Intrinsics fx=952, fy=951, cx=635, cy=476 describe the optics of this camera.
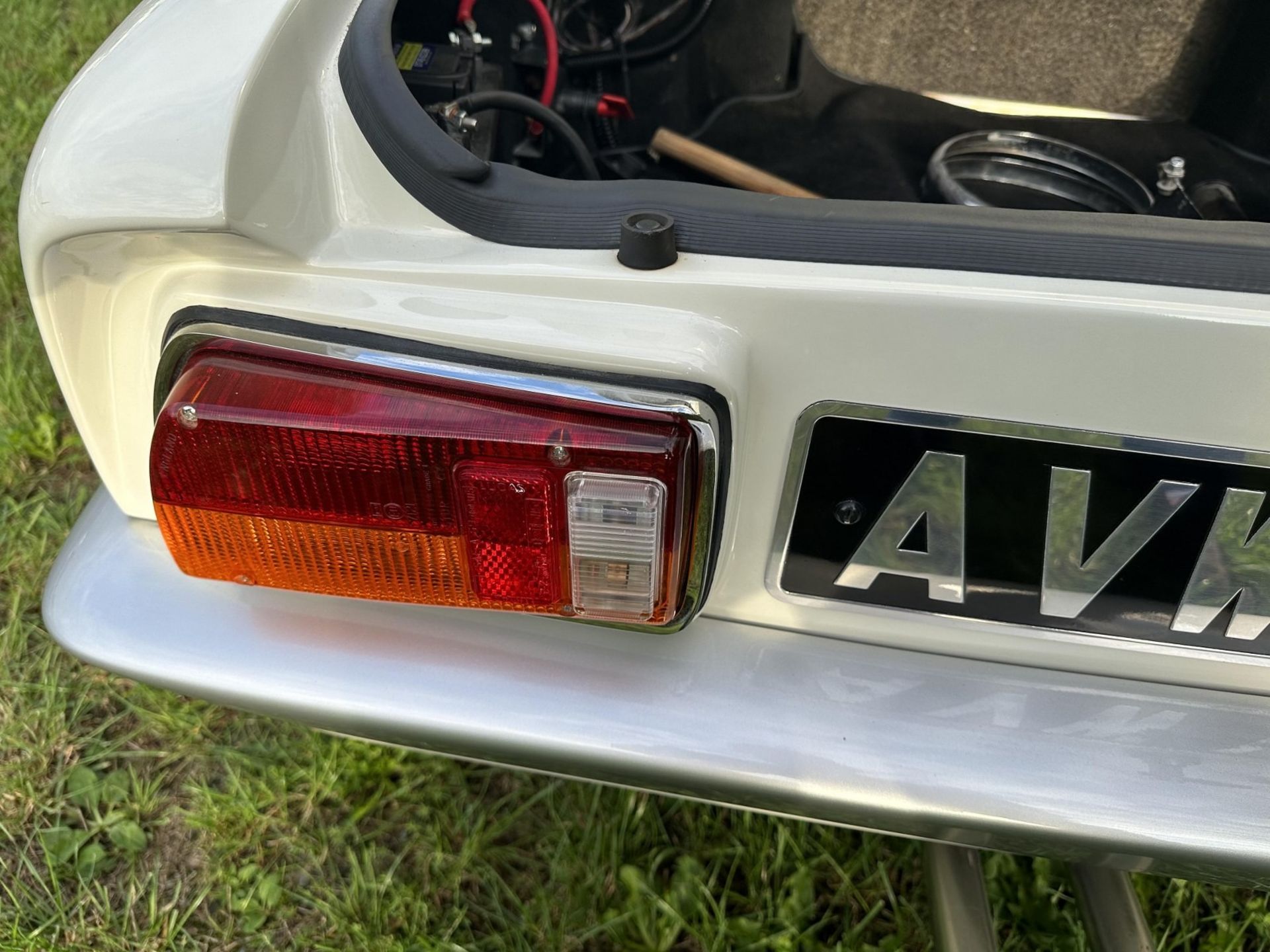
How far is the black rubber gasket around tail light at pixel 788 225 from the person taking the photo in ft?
2.52

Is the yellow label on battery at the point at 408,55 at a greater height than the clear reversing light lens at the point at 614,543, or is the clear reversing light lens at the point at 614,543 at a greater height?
the yellow label on battery at the point at 408,55

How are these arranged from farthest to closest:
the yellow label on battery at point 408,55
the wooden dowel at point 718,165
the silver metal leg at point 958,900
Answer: the wooden dowel at point 718,165, the yellow label on battery at point 408,55, the silver metal leg at point 958,900

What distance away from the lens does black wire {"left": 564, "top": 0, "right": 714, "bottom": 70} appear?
5.83ft

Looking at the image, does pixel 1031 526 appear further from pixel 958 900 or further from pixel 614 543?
pixel 958 900

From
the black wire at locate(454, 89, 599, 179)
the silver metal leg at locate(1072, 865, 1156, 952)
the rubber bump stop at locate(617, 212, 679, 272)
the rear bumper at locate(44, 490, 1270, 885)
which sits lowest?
the silver metal leg at locate(1072, 865, 1156, 952)

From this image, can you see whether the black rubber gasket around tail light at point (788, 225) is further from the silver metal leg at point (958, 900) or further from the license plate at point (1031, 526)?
the silver metal leg at point (958, 900)

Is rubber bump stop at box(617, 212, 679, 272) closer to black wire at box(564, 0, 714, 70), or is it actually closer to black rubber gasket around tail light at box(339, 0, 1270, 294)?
black rubber gasket around tail light at box(339, 0, 1270, 294)

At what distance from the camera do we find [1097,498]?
809mm

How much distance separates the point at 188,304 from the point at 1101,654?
0.89 m

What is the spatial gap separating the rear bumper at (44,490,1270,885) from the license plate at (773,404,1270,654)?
0.08 m

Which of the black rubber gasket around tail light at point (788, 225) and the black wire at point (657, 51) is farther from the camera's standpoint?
the black wire at point (657, 51)

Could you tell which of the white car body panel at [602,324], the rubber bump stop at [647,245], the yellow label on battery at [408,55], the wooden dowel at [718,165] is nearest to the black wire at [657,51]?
the wooden dowel at [718,165]

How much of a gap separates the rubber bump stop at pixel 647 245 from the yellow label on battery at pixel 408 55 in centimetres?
63

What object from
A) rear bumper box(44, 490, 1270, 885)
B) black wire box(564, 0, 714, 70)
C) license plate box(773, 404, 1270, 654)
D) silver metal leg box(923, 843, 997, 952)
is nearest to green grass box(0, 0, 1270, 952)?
silver metal leg box(923, 843, 997, 952)
